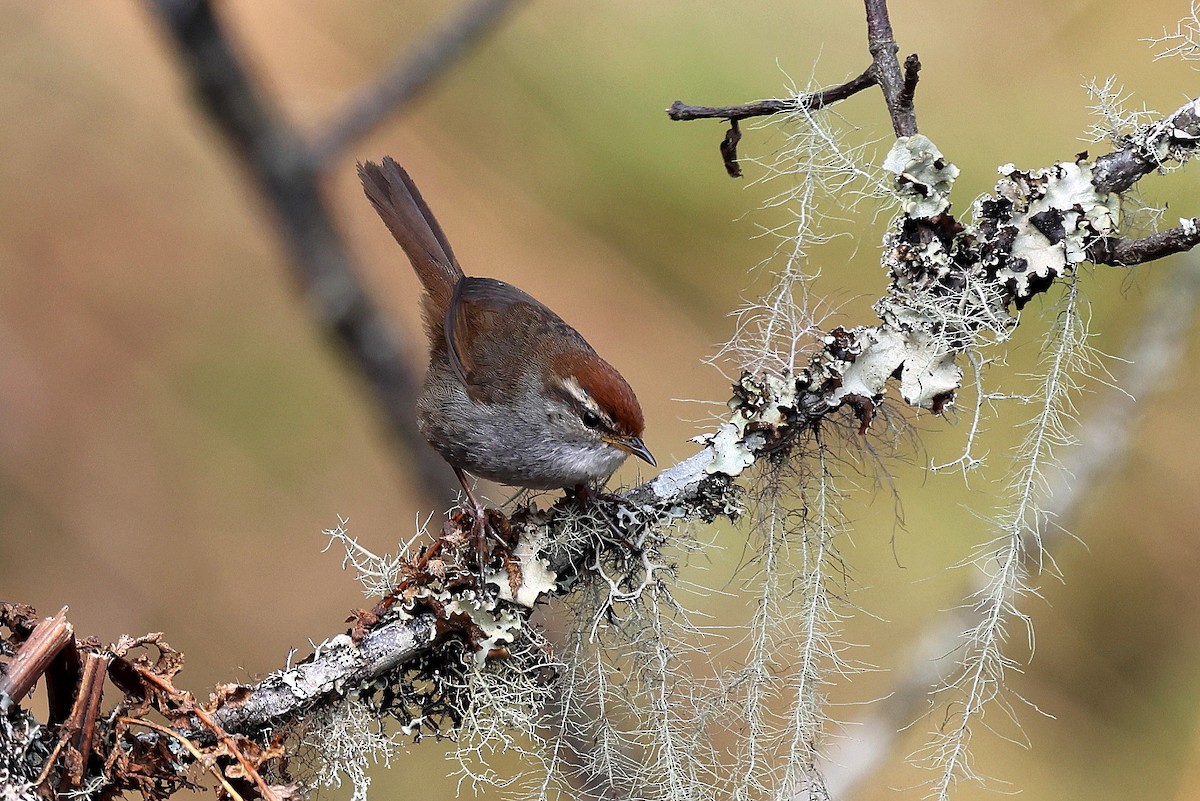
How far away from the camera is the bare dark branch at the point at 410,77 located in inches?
100

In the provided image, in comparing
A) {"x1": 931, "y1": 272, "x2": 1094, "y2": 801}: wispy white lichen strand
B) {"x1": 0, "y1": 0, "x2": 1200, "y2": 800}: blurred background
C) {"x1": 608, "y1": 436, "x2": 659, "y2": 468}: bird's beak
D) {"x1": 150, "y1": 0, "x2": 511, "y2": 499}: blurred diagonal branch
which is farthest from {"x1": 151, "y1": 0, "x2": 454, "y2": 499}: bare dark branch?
{"x1": 931, "y1": 272, "x2": 1094, "y2": 801}: wispy white lichen strand

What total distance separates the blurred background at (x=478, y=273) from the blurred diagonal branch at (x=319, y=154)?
11 cm

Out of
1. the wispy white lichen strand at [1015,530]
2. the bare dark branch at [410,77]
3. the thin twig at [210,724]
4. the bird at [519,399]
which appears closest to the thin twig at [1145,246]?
the wispy white lichen strand at [1015,530]

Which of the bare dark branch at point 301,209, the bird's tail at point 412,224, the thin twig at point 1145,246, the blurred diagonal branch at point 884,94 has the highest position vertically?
the bird's tail at point 412,224

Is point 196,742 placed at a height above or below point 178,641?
below

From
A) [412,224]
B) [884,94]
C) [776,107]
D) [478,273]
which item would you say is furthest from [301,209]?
[884,94]

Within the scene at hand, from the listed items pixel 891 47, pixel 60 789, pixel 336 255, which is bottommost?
pixel 60 789

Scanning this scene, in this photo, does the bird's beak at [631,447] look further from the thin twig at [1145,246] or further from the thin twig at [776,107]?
the thin twig at [1145,246]

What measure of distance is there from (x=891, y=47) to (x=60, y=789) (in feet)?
4.86

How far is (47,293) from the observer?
3383mm

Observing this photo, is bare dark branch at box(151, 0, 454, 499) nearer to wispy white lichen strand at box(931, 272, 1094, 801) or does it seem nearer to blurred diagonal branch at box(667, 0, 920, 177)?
blurred diagonal branch at box(667, 0, 920, 177)

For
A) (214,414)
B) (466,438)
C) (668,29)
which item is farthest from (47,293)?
(668,29)

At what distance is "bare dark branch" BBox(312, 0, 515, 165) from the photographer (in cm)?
255

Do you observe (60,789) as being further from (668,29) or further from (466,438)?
(668,29)
